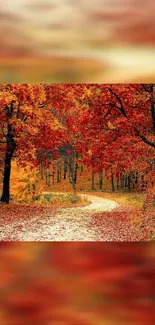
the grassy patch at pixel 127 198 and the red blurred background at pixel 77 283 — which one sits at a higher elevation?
the red blurred background at pixel 77 283

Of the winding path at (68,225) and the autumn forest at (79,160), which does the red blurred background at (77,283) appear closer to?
the autumn forest at (79,160)

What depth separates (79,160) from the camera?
4.64 meters

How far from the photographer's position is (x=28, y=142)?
16.9 ft

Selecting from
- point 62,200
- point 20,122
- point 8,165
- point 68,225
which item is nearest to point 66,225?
point 68,225

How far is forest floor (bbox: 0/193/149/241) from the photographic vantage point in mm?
4512

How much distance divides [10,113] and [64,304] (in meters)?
4.27

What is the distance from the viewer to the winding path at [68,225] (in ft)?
15.1

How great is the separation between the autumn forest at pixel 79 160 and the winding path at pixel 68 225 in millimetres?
12
